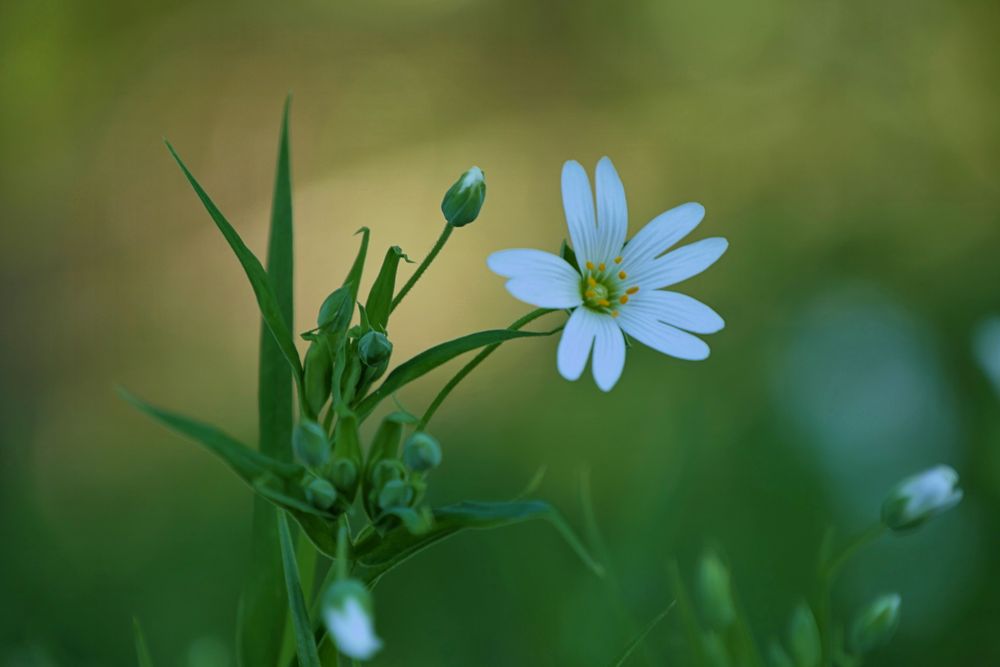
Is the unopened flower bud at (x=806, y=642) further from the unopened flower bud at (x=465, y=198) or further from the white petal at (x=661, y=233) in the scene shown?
the unopened flower bud at (x=465, y=198)

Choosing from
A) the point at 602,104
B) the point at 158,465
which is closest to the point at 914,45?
the point at 602,104

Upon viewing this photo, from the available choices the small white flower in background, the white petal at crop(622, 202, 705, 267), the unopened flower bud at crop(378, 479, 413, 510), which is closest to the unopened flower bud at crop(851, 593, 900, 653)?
the white petal at crop(622, 202, 705, 267)

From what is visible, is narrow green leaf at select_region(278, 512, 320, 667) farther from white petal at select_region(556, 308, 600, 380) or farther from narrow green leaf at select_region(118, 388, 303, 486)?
white petal at select_region(556, 308, 600, 380)

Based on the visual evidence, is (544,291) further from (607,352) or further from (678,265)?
(678,265)

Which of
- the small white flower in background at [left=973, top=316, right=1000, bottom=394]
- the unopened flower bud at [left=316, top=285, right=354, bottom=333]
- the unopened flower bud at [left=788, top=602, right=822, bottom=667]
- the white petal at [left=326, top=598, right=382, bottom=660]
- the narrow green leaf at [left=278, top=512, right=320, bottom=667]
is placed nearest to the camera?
the white petal at [left=326, top=598, right=382, bottom=660]

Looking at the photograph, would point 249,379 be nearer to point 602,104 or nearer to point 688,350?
point 602,104

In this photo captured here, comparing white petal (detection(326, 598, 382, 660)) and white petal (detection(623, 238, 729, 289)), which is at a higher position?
white petal (detection(623, 238, 729, 289))

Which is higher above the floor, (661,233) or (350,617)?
(661,233)

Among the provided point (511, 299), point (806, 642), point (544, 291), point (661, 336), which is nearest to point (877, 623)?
point (806, 642)
